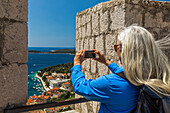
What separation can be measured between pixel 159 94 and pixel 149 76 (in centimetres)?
11

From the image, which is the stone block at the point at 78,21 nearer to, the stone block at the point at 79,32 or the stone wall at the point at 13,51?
the stone block at the point at 79,32

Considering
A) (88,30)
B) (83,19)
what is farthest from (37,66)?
(88,30)

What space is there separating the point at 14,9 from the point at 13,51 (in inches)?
15.3

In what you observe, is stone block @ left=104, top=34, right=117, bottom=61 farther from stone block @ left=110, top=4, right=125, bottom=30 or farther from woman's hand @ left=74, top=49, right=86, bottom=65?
woman's hand @ left=74, top=49, right=86, bottom=65

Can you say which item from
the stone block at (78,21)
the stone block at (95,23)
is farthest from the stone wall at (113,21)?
the stone block at (78,21)

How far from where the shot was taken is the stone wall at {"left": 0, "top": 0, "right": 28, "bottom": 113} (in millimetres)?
1295

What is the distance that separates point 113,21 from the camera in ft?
6.81

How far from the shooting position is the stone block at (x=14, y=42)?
4.30 feet

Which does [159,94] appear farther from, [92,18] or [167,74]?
[92,18]

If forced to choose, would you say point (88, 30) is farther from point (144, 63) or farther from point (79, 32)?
point (144, 63)

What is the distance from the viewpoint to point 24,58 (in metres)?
1.45

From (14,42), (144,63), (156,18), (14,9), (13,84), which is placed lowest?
(13,84)

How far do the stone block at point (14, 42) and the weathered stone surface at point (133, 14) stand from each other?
1255 mm

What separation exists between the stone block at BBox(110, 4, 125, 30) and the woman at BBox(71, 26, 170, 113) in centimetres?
113
